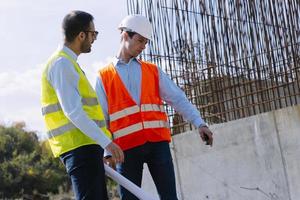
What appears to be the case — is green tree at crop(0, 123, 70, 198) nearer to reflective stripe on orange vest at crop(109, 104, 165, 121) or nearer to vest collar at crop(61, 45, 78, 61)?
reflective stripe on orange vest at crop(109, 104, 165, 121)

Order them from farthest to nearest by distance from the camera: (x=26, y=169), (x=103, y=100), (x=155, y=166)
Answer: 1. (x=26, y=169)
2. (x=103, y=100)
3. (x=155, y=166)

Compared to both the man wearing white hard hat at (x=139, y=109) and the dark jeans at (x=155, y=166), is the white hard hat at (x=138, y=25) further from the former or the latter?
the dark jeans at (x=155, y=166)

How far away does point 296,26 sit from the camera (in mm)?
7625

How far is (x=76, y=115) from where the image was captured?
370 cm

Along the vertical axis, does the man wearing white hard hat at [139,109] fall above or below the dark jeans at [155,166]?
above

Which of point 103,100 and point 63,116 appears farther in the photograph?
point 103,100

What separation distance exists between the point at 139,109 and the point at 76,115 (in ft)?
3.28

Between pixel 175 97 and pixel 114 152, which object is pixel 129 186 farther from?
pixel 175 97

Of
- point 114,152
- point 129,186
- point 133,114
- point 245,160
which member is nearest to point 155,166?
point 133,114

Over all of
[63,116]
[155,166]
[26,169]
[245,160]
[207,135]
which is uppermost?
[63,116]

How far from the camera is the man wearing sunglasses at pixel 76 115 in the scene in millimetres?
3705

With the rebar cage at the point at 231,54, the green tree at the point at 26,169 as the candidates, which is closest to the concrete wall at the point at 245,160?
the rebar cage at the point at 231,54

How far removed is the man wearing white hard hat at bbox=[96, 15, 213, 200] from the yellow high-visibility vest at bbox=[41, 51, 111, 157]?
0.71 metres

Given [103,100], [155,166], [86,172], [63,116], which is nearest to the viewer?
[86,172]
